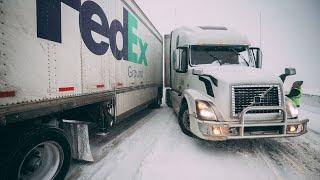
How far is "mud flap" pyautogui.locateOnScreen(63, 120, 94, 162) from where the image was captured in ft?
14.3

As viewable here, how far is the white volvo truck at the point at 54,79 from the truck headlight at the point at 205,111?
2059 millimetres

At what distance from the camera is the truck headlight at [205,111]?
5118 mm

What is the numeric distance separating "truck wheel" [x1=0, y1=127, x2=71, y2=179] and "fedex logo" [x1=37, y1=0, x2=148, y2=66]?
1.31 meters

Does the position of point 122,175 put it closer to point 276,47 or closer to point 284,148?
point 284,148

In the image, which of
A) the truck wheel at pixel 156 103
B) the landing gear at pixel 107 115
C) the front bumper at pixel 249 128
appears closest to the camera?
the front bumper at pixel 249 128

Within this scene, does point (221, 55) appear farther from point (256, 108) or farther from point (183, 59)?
point (256, 108)

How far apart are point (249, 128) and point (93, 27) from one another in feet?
12.3

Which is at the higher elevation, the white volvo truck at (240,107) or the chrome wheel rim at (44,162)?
the white volvo truck at (240,107)

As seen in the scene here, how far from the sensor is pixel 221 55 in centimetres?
704

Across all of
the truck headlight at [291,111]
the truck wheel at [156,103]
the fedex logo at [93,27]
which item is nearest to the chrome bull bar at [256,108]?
the truck headlight at [291,111]

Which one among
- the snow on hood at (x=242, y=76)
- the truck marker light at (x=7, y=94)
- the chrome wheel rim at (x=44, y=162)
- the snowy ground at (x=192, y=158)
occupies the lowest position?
the snowy ground at (x=192, y=158)

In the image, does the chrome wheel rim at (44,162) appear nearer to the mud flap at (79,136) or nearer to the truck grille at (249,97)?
the mud flap at (79,136)

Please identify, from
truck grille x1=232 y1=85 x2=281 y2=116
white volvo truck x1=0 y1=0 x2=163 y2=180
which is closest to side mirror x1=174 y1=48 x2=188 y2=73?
white volvo truck x1=0 y1=0 x2=163 y2=180

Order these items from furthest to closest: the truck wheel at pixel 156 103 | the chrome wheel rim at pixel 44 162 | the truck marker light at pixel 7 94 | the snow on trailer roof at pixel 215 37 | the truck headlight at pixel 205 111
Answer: the truck wheel at pixel 156 103 → the snow on trailer roof at pixel 215 37 → the truck headlight at pixel 205 111 → the chrome wheel rim at pixel 44 162 → the truck marker light at pixel 7 94
